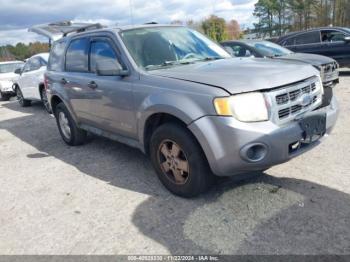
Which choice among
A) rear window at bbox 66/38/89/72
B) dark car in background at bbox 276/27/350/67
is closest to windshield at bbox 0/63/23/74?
rear window at bbox 66/38/89/72

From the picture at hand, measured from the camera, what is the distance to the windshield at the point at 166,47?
4168 mm

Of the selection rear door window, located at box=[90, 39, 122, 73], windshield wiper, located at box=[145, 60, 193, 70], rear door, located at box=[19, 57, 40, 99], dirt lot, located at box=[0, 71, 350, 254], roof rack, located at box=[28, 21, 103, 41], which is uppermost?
roof rack, located at box=[28, 21, 103, 41]

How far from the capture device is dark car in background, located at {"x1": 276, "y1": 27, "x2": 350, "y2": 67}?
1127cm

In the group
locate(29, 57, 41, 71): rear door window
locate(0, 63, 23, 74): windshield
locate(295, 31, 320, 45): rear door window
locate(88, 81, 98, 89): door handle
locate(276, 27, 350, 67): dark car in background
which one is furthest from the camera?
locate(0, 63, 23, 74): windshield

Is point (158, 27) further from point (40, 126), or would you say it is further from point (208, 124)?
point (40, 126)

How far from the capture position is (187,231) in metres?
3.14

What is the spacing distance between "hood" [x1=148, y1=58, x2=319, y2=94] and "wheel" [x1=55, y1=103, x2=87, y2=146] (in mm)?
2552

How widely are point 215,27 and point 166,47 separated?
4241 cm

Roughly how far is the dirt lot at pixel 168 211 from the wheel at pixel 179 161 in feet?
0.57

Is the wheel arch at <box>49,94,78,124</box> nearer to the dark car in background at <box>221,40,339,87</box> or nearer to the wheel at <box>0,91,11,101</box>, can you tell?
the dark car in background at <box>221,40,339,87</box>

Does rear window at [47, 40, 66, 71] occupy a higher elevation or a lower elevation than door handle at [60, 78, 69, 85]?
higher

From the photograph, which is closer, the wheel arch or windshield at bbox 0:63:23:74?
the wheel arch

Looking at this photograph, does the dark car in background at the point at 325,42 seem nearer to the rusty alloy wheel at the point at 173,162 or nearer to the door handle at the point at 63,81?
the door handle at the point at 63,81

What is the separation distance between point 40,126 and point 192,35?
5.21 metres
